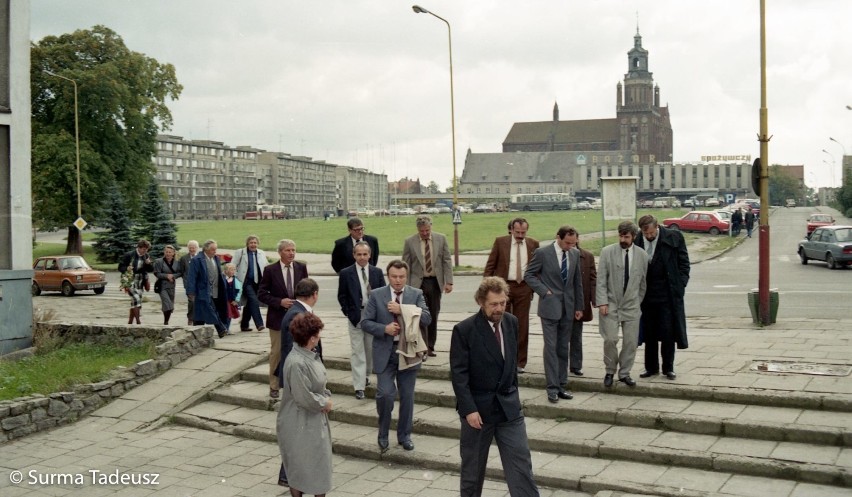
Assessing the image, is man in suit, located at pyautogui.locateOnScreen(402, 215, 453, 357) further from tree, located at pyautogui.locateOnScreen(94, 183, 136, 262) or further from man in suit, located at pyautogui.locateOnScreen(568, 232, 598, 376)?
tree, located at pyautogui.locateOnScreen(94, 183, 136, 262)

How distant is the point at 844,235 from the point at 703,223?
22.2 metres

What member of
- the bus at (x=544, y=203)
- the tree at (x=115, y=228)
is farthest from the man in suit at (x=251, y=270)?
the bus at (x=544, y=203)

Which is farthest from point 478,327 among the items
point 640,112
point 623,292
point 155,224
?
point 640,112

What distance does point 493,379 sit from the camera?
5.93m

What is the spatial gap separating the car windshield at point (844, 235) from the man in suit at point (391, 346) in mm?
24714

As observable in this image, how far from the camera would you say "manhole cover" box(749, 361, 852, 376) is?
9.41 meters

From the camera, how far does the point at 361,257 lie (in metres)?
9.42

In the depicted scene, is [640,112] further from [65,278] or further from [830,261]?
[65,278]

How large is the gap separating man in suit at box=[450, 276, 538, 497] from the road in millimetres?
11399

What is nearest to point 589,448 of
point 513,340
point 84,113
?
point 513,340

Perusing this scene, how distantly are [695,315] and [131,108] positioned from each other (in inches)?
1541

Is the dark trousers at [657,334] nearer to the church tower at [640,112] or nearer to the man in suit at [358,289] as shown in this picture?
the man in suit at [358,289]

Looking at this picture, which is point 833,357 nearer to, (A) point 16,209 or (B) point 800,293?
(B) point 800,293

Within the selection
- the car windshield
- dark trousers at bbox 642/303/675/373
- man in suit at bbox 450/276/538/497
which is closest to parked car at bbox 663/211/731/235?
the car windshield
